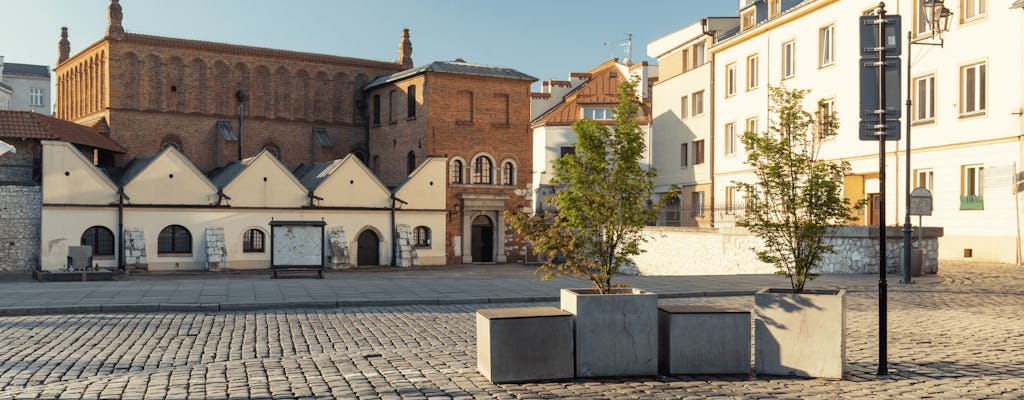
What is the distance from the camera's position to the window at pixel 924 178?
1166 inches

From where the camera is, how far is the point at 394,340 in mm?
11492

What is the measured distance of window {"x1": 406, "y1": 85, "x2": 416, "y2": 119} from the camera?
50062mm

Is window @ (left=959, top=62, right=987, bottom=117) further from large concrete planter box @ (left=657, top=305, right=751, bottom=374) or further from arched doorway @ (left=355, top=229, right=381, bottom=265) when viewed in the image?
arched doorway @ (left=355, top=229, right=381, bottom=265)

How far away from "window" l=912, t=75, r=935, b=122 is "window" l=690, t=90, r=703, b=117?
16.6m

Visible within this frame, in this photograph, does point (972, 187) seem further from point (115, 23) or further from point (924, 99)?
point (115, 23)

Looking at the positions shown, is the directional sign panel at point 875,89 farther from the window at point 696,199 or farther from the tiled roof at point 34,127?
the tiled roof at point 34,127

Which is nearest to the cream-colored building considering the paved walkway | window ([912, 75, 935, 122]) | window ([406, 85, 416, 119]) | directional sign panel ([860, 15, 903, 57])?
window ([406, 85, 416, 119])

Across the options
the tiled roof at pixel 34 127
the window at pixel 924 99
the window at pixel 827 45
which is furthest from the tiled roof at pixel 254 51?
the window at pixel 924 99

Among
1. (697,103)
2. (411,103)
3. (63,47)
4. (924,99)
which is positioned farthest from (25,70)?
(924,99)

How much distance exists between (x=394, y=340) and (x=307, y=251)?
64.6ft

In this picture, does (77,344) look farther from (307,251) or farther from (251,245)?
(251,245)

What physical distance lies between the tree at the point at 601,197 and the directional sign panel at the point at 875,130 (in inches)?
84.4

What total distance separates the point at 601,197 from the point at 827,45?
28439 millimetres

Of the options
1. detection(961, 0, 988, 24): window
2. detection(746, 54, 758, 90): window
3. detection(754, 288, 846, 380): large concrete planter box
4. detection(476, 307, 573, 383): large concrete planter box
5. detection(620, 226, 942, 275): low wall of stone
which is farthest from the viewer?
detection(746, 54, 758, 90): window
